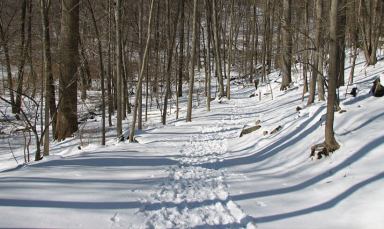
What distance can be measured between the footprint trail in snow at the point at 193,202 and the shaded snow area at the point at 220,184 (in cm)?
2

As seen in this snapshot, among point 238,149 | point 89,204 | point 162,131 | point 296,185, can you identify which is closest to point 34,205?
point 89,204

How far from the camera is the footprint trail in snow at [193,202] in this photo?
5605 millimetres

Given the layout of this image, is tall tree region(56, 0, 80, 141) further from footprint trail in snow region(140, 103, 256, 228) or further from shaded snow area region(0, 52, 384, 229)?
footprint trail in snow region(140, 103, 256, 228)

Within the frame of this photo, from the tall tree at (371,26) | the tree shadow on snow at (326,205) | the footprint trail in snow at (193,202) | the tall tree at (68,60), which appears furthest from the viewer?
the tall tree at (371,26)

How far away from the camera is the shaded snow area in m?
5.50

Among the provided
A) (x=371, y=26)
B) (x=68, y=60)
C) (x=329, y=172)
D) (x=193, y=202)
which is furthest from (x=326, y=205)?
(x=371, y=26)

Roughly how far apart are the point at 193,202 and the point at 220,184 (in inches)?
57.1

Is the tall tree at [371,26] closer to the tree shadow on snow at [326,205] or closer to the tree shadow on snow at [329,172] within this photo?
the tree shadow on snow at [329,172]

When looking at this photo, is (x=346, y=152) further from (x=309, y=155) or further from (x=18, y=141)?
(x=18, y=141)

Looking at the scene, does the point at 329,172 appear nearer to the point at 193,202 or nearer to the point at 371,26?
the point at 193,202

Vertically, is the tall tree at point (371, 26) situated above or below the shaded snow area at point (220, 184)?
above

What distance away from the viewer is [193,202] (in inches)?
Result: 258

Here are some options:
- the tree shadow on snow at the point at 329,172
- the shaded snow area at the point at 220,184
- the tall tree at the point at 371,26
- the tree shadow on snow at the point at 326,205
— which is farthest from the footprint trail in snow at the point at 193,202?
the tall tree at the point at 371,26

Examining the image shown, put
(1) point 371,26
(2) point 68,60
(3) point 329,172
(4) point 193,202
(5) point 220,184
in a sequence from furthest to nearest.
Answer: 1. (1) point 371,26
2. (2) point 68,60
3. (5) point 220,184
4. (3) point 329,172
5. (4) point 193,202
